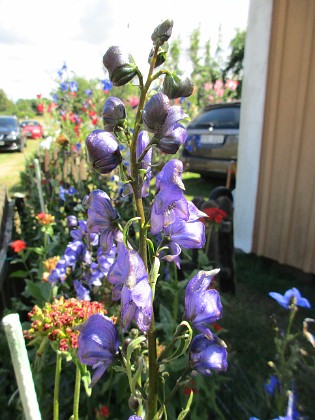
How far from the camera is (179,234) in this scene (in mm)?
815

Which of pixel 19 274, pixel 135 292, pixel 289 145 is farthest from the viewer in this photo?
pixel 289 145

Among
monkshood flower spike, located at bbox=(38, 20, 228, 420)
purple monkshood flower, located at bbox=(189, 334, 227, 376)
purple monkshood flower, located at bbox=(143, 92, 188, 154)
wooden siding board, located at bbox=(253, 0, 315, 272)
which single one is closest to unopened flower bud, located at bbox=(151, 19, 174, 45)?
monkshood flower spike, located at bbox=(38, 20, 228, 420)

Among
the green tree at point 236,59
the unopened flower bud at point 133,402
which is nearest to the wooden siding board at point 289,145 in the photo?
the unopened flower bud at point 133,402

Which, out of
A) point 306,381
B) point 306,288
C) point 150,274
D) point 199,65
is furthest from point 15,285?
point 199,65

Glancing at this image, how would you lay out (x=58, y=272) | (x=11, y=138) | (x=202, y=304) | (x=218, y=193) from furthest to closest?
1. (x=11, y=138)
2. (x=218, y=193)
3. (x=58, y=272)
4. (x=202, y=304)

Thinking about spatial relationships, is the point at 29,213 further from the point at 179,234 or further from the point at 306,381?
the point at 179,234

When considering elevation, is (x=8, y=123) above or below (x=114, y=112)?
below

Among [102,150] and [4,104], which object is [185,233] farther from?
[4,104]

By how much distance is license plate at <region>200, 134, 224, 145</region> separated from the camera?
6.80m

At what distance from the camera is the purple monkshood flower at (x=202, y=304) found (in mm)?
811

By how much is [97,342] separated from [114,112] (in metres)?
0.48

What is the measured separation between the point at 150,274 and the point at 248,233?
3.29 m

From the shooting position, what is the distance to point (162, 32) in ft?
2.46

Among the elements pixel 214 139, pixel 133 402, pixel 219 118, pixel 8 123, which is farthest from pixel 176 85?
pixel 8 123
